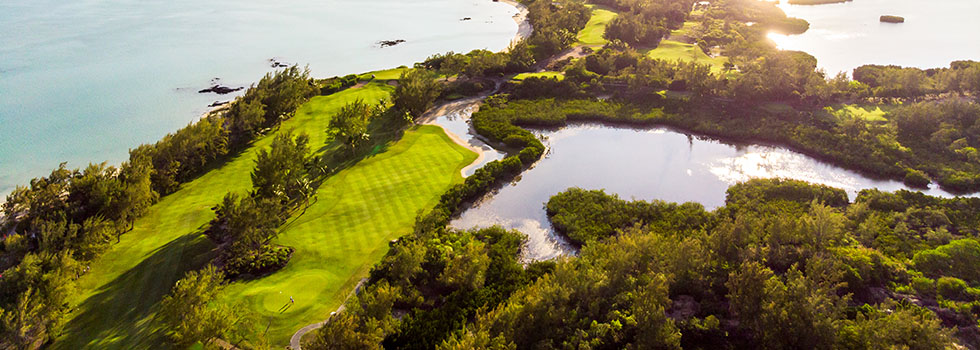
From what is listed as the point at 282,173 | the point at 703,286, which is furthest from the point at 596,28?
the point at 703,286

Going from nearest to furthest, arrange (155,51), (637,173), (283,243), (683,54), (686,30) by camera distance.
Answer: (283,243), (637,173), (155,51), (683,54), (686,30)

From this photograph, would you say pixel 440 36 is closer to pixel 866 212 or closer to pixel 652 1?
pixel 652 1

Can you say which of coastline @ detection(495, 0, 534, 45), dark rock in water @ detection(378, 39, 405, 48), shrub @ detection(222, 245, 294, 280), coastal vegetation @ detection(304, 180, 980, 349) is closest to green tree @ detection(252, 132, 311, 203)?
shrub @ detection(222, 245, 294, 280)

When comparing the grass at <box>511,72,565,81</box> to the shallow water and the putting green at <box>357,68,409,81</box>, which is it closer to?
the shallow water

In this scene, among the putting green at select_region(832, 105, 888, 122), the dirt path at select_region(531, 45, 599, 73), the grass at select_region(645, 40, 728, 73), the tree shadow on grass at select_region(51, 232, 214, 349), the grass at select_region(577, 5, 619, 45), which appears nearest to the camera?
the tree shadow on grass at select_region(51, 232, 214, 349)

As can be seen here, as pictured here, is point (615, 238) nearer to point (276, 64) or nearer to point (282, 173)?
point (282, 173)

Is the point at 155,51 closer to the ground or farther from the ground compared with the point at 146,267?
farther from the ground

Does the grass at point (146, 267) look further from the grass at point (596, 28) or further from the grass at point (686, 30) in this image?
the grass at point (686, 30)
